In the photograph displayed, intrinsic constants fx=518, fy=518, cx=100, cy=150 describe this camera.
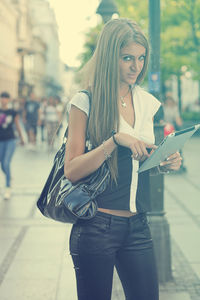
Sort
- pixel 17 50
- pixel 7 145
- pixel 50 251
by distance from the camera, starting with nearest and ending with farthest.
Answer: pixel 50 251
pixel 7 145
pixel 17 50

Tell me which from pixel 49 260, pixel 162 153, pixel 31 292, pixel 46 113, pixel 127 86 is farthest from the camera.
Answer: pixel 46 113

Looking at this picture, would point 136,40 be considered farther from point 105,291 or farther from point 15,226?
point 15,226

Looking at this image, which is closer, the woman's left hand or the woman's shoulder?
the woman's shoulder

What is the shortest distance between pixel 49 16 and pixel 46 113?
10988 cm

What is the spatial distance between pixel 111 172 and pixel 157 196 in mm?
2448

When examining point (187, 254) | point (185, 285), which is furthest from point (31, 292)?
point (187, 254)

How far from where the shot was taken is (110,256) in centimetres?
217

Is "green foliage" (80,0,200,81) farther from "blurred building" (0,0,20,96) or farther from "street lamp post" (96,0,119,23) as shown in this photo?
"blurred building" (0,0,20,96)

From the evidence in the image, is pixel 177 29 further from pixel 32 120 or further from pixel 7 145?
pixel 7 145

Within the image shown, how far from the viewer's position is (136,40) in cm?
224

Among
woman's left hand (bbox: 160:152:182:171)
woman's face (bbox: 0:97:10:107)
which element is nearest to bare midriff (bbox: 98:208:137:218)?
woman's left hand (bbox: 160:152:182:171)

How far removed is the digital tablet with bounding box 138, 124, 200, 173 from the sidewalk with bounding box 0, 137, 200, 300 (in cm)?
215

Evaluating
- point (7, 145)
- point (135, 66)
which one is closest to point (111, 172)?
point (135, 66)

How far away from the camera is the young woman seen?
2.14 meters
